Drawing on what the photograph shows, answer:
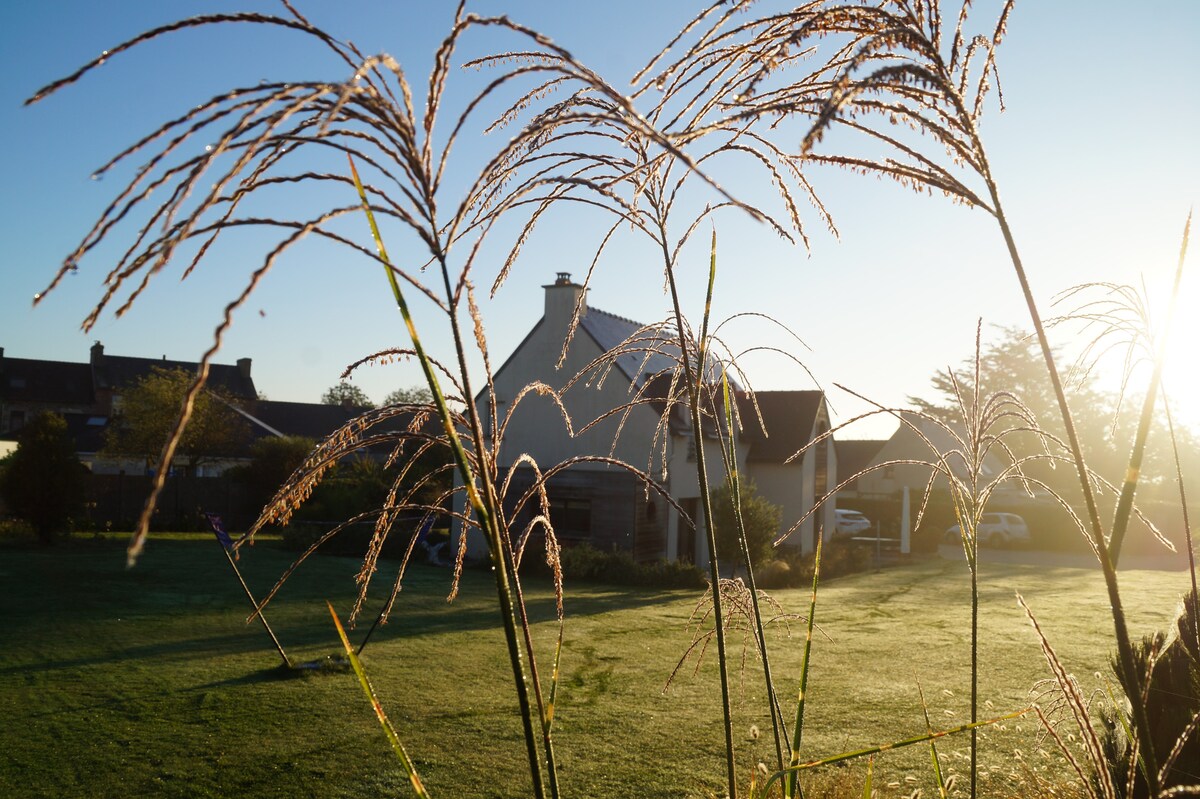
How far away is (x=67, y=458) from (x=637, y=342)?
23019mm

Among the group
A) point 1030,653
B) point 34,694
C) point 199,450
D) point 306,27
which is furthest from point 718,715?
point 199,450

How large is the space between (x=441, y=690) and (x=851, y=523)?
85.4 feet

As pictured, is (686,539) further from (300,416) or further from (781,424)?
(300,416)

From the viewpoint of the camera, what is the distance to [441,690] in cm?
835

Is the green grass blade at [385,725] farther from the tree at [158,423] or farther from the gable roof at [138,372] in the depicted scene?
the gable roof at [138,372]

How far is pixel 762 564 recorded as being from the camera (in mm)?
18516

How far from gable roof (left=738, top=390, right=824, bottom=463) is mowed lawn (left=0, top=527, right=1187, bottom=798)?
780cm

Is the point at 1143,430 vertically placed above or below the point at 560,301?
below

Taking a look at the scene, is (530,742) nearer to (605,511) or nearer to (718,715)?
(718,715)

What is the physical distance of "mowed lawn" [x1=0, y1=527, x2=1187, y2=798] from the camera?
5.85 m

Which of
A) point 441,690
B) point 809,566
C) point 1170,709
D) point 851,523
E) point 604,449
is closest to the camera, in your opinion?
point 1170,709

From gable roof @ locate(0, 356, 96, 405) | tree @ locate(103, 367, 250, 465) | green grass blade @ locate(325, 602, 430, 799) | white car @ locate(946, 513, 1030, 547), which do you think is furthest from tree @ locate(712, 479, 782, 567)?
gable roof @ locate(0, 356, 96, 405)

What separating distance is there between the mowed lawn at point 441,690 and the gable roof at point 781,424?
7.80m

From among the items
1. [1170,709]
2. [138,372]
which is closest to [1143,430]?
[1170,709]
